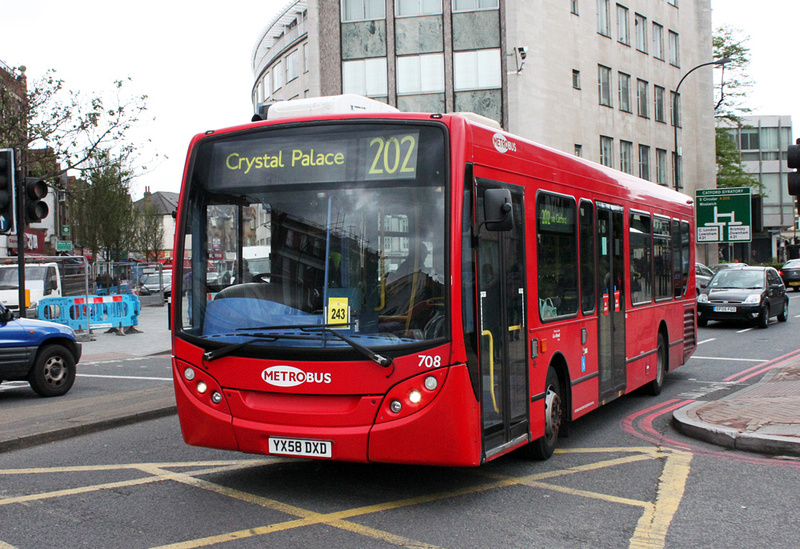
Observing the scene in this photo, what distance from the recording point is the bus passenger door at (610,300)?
29.2ft

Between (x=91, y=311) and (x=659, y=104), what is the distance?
1460 inches

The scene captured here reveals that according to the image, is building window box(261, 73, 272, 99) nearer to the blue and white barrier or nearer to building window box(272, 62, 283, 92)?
building window box(272, 62, 283, 92)

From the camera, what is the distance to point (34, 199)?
12938 mm

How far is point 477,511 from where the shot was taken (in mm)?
5773

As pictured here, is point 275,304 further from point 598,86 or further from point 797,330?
point 598,86

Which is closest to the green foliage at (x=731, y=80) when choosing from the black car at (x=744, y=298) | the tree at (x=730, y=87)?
the tree at (x=730, y=87)

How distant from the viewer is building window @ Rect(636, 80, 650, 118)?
47531 millimetres

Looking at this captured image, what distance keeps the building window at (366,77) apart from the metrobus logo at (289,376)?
115 feet

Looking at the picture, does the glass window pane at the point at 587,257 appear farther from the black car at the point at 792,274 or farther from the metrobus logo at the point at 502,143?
the black car at the point at 792,274

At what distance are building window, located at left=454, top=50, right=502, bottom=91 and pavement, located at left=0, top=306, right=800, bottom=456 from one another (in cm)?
2771

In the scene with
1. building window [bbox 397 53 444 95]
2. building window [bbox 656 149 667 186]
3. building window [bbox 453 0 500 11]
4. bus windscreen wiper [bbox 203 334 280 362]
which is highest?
building window [bbox 453 0 500 11]

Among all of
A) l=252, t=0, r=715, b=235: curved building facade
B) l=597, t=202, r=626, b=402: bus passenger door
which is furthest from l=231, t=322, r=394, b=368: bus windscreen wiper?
l=252, t=0, r=715, b=235: curved building facade

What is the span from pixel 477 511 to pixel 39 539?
9.06 ft

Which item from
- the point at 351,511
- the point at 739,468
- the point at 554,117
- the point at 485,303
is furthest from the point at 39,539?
the point at 554,117
